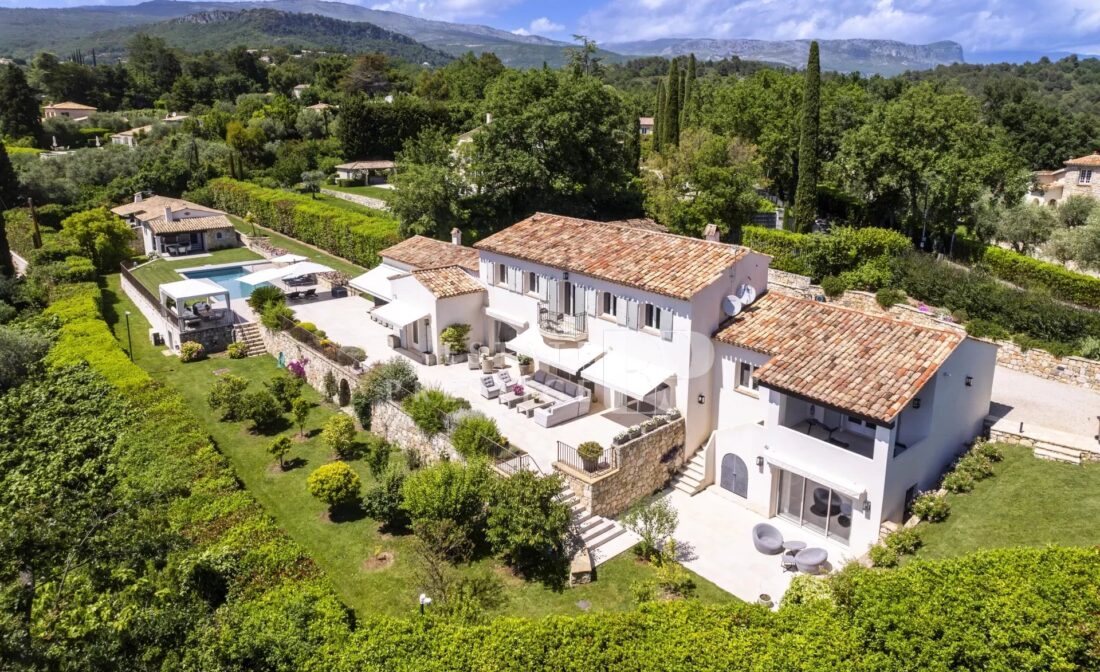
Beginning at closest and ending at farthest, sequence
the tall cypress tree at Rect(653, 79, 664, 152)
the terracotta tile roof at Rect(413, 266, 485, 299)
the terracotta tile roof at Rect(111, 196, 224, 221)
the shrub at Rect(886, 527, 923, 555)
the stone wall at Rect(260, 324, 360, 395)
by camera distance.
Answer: the shrub at Rect(886, 527, 923, 555) < the stone wall at Rect(260, 324, 360, 395) < the terracotta tile roof at Rect(413, 266, 485, 299) < the terracotta tile roof at Rect(111, 196, 224, 221) < the tall cypress tree at Rect(653, 79, 664, 152)

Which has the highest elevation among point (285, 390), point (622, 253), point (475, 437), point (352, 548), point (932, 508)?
point (622, 253)

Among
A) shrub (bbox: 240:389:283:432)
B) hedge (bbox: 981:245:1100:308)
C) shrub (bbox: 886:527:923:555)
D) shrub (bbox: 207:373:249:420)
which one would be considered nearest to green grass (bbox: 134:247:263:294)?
shrub (bbox: 207:373:249:420)

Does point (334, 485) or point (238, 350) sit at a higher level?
point (334, 485)

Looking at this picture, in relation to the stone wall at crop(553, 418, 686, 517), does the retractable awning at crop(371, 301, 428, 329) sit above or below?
above

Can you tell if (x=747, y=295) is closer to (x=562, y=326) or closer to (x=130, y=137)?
(x=562, y=326)

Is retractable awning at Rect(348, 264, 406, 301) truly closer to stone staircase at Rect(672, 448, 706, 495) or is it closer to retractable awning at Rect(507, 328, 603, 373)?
retractable awning at Rect(507, 328, 603, 373)

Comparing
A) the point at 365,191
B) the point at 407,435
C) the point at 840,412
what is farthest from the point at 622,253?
the point at 365,191

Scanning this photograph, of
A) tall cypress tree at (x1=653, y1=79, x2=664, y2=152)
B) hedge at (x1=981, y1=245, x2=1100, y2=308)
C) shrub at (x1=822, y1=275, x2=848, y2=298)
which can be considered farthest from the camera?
tall cypress tree at (x1=653, y1=79, x2=664, y2=152)
